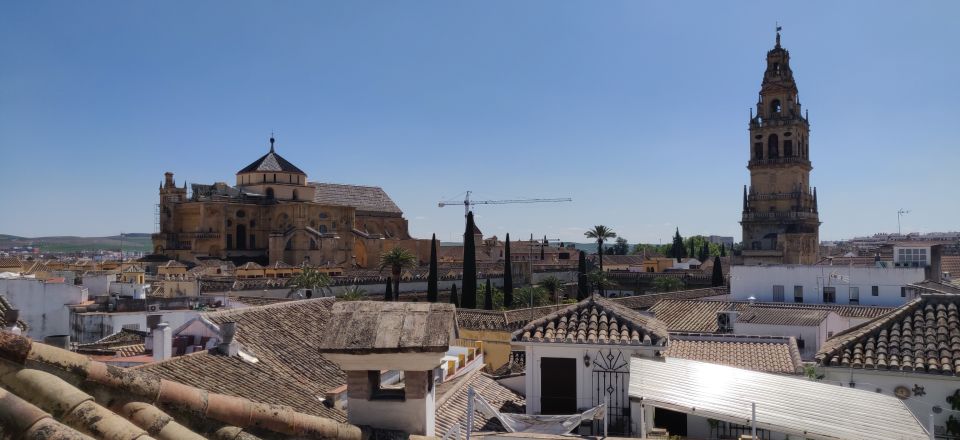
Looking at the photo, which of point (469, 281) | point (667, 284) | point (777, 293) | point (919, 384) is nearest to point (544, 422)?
point (919, 384)

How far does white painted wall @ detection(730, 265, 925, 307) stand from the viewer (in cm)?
2672

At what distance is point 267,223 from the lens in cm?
5922

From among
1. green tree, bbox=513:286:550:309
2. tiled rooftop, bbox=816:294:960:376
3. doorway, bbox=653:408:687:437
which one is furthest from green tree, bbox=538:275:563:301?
doorway, bbox=653:408:687:437

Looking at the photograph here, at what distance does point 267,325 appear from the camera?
11469 millimetres

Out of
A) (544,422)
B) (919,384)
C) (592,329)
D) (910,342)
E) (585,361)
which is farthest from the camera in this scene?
(910,342)

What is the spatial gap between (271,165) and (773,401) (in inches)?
2340

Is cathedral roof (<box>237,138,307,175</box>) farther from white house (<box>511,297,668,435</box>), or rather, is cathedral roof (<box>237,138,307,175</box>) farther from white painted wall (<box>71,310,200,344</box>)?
white house (<box>511,297,668,435</box>)

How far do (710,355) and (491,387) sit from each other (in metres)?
3.71

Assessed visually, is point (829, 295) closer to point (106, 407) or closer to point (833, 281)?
point (833, 281)

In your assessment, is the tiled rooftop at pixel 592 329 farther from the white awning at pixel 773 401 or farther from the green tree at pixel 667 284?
A: the green tree at pixel 667 284

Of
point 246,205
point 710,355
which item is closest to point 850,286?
point 710,355

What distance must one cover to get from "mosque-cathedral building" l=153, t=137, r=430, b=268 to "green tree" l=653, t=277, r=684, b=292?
2312cm

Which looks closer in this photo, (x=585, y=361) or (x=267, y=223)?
(x=585, y=361)

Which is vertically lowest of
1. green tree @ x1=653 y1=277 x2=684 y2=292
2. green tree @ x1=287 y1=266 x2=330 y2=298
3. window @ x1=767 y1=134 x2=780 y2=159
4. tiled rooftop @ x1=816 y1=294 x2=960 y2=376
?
green tree @ x1=653 y1=277 x2=684 y2=292
